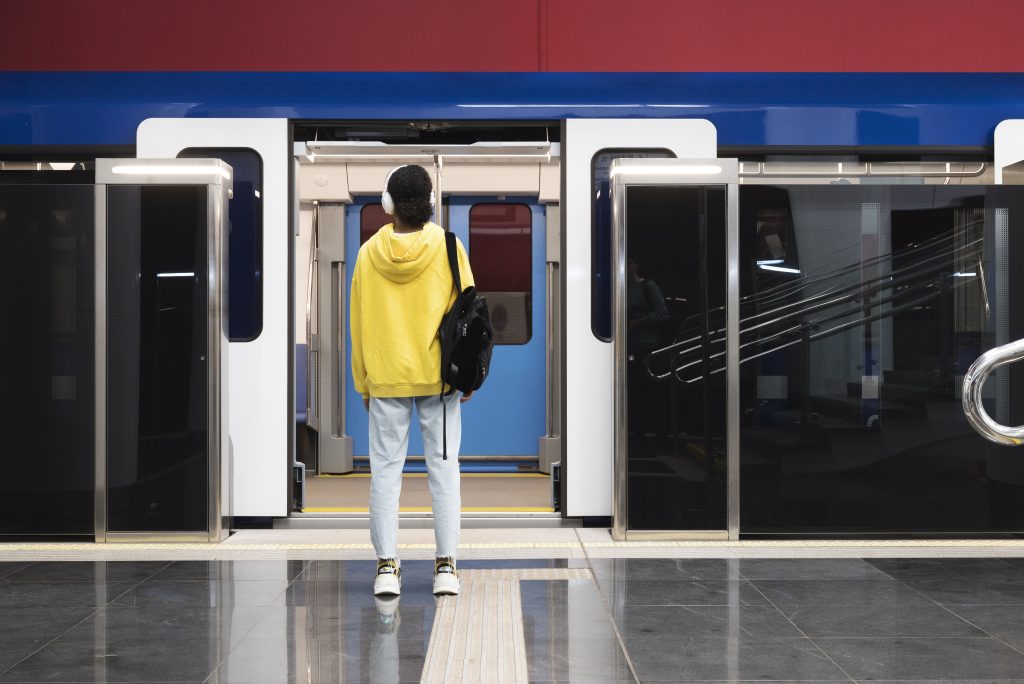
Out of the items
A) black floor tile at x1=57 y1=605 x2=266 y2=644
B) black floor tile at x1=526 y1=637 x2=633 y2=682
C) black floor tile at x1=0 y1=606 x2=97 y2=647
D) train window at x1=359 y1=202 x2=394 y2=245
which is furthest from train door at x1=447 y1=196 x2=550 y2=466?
black floor tile at x1=526 y1=637 x2=633 y2=682

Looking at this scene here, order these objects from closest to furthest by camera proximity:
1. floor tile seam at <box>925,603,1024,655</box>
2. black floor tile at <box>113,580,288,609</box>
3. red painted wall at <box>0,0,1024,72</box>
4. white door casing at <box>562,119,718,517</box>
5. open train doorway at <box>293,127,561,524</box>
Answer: floor tile seam at <box>925,603,1024,655</box> < black floor tile at <box>113,580,288,609</box> < white door casing at <box>562,119,718,517</box> < red painted wall at <box>0,0,1024,72</box> < open train doorway at <box>293,127,561,524</box>

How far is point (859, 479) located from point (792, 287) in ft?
3.15

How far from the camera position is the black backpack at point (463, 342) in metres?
3.31

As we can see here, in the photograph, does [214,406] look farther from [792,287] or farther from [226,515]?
[792,287]

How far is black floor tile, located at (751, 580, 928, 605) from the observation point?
10.9ft

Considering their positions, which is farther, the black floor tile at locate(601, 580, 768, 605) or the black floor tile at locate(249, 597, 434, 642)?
the black floor tile at locate(601, 580, 768, 605)

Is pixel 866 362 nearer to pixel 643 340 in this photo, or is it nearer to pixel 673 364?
pixel 673 364

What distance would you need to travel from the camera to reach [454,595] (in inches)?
132

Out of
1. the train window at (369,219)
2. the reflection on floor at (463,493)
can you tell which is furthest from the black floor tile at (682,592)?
the train window at (369,219)

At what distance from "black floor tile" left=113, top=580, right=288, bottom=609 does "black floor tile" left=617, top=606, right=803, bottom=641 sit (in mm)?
1279

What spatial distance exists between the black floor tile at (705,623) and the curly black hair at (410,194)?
5.19 ft

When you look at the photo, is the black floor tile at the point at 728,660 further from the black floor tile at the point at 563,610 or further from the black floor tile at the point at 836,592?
the black floor tile at the point at 836,592

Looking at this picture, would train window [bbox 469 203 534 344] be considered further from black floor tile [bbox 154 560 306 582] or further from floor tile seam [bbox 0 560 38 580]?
floor tile seam [bbox 0 560 38 580]

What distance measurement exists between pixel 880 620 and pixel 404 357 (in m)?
1.84
